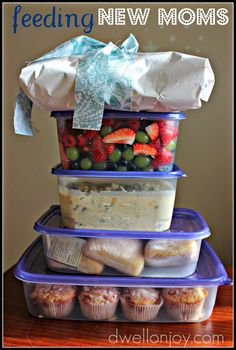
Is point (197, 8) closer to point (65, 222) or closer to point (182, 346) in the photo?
point (65, 222)

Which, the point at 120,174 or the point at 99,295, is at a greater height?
the point at 120,174

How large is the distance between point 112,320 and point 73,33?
0.72 meters

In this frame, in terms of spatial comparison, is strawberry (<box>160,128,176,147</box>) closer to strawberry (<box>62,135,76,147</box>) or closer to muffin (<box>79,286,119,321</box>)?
strawberry (<box>62,135,76,147</box>)

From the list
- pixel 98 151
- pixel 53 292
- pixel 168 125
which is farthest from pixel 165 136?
pixel 53 292

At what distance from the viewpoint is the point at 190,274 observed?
2.68ft

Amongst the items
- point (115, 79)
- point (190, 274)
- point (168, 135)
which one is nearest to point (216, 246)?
point (190, 274)

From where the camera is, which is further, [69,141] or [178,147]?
[178,147]

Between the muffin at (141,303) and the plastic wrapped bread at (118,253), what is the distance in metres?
0.04

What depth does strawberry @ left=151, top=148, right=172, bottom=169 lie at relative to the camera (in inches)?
30.6

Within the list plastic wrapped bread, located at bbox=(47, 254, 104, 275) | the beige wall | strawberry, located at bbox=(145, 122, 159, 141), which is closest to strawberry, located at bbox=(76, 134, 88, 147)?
strawberry, located at bbox=(145, 122, 159, 141)

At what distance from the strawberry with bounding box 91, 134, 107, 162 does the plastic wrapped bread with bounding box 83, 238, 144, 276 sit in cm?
15

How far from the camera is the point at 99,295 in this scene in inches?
31.1

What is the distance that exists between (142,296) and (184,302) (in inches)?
3.0

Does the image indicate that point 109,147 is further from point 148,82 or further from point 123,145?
point 148,82
